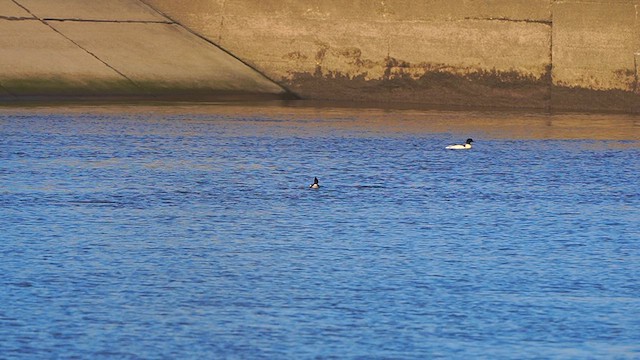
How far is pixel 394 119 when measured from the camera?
32594 millimetres

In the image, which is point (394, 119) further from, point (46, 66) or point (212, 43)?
point (46, 66)

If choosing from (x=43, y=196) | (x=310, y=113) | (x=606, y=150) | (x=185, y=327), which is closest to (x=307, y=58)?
(x=310, y=113)

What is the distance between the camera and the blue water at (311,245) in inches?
461

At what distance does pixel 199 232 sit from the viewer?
55.2ft

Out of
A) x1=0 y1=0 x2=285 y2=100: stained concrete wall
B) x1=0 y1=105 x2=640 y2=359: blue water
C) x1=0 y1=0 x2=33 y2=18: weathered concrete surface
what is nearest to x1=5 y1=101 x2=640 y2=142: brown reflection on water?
x1=0 y1=105 x2=640 y2=359: blue water

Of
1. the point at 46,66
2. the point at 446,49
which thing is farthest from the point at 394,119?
the point at 46,66

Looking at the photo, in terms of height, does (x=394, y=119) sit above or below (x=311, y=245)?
above

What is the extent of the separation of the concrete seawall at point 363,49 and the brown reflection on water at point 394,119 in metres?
1.58

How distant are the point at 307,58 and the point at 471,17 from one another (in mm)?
4272

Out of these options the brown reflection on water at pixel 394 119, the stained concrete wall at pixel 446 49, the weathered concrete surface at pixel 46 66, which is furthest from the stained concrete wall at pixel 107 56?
the brown reflection on water at pixel 394 119

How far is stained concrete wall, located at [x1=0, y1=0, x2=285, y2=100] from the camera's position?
1375 inches

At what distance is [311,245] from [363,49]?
22.4 metres

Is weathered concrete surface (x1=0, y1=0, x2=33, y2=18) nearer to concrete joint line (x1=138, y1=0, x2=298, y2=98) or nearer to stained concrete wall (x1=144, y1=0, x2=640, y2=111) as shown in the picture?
concrete joint line (x1=138, y1=0, x2=298, y2=98)

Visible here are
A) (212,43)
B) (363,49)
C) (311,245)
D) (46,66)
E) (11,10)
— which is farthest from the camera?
(212,43)
